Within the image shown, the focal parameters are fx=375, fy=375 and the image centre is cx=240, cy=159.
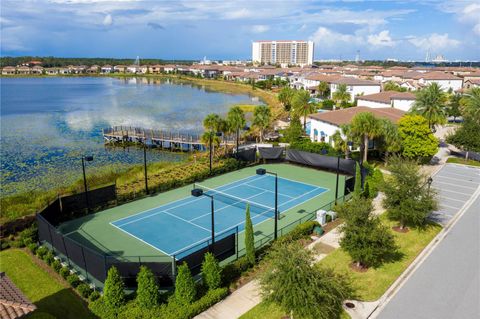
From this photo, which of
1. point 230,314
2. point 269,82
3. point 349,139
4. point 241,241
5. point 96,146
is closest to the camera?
point 230,314

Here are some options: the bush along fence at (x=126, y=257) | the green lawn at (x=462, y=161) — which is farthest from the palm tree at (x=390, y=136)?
the bush along fence at (x=126, y=257)

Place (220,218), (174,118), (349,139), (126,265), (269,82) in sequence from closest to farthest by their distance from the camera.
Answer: (126,265)
(220,218)
(349,139)
(174,118)
(269,82)

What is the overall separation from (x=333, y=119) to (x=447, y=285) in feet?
98.3

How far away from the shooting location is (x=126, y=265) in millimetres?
17203

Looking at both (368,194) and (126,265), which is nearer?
(126,265)

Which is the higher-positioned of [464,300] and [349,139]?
[349,139]

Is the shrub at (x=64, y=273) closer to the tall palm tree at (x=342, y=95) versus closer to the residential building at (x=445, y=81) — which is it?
the tall palm tree at (x=342, y=95)

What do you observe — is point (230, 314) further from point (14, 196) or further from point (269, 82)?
point (269, 82)

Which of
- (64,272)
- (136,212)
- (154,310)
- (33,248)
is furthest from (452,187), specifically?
(33,248)

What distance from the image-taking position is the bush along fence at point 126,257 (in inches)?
679

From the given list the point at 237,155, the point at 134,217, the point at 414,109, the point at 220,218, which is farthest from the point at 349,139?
the point at 134,217

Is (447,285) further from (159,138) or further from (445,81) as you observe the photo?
(445,81)

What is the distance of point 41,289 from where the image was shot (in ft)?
58.0

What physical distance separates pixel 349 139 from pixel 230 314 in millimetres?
25887
